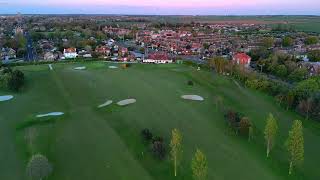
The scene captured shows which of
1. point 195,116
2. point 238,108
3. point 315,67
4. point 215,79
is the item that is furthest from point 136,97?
point 315,67

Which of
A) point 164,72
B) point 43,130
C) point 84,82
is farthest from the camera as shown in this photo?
point 164,72

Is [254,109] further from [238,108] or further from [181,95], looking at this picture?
[181,95]

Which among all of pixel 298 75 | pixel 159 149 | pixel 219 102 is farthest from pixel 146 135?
pixel 298 75

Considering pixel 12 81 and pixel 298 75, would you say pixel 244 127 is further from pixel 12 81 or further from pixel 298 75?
pixel 12 81

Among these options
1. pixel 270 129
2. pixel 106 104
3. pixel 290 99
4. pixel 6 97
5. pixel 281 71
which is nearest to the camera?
pixel 270 129

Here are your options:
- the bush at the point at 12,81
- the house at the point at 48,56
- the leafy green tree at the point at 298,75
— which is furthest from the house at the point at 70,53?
the leafy green tree at the point at 298,75

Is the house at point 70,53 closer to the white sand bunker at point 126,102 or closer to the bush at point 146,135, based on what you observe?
the white sand bunker at point 126,102

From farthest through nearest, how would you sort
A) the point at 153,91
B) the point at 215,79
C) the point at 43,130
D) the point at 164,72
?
the point at 164,72 → the point at 215,79 → the point at 153,91 → the point at 43,130
